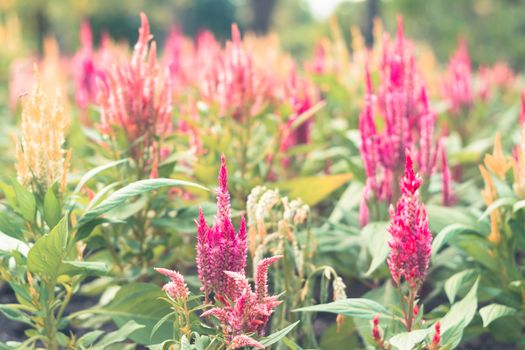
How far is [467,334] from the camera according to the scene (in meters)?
3.03

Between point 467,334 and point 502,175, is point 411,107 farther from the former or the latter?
point 467,334

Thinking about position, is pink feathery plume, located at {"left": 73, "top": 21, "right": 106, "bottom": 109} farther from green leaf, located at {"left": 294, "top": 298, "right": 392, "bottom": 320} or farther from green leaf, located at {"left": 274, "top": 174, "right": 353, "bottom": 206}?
green leaf, located at {"left": 294, "top": 298, "right": 392, "bottom": 320}

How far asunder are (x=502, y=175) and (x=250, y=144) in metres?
1.41

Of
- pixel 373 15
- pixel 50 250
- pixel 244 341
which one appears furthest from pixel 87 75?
pixel 373 15

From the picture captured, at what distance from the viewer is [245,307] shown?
197 centimetres

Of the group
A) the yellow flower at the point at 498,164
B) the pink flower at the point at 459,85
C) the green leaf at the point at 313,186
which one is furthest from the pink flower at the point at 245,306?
the pink flower at the point at 459,85

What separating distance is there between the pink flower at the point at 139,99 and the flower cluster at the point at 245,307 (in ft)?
3.76

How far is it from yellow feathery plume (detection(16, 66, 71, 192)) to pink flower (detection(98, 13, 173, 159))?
46cm

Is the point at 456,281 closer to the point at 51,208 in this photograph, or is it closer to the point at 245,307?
the point at 245,307

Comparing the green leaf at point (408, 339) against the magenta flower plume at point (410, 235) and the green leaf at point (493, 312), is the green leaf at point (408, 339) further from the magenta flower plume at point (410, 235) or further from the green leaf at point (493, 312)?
the green leaf at point (493, 312)

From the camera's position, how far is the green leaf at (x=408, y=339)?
204 cm

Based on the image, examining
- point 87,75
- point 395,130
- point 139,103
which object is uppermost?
point 87,75

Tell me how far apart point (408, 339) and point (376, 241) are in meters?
0.73

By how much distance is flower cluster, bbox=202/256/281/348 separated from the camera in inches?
75.7
